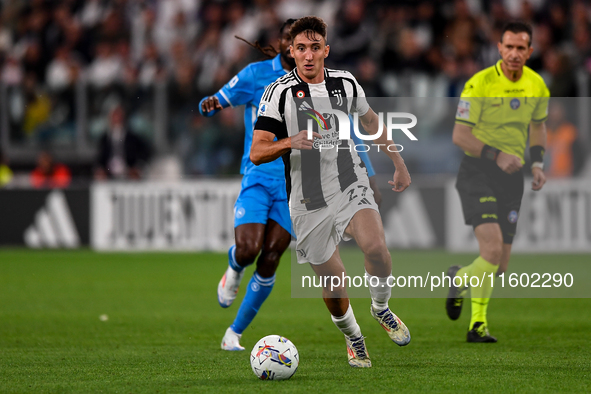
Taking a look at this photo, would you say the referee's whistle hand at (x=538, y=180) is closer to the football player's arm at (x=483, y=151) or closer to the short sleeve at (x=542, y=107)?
the football player's arm at (x=483, y=151)

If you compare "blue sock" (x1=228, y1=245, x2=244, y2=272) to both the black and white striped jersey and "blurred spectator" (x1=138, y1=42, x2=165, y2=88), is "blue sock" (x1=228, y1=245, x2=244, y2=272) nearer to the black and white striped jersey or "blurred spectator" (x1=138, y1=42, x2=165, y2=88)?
the black and white striped jersey

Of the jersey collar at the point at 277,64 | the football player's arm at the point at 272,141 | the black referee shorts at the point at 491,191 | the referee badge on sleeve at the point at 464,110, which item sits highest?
the jersey collar at the point at 277,64

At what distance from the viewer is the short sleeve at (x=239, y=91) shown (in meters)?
6.48

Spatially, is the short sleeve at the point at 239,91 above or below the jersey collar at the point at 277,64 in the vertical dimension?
below

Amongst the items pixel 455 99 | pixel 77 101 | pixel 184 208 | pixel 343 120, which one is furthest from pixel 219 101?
pixel 77 101

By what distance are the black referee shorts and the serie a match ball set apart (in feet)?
7.64

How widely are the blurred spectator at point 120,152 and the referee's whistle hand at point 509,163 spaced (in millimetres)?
9043

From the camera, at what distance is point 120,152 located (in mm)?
14695

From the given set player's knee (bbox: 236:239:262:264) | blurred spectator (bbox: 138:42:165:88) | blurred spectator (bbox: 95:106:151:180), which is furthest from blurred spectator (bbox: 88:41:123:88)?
player's knee (bbox: 236:239:262:264)

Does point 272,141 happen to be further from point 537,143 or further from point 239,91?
point 537,143

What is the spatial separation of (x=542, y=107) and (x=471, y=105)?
1.98 feet

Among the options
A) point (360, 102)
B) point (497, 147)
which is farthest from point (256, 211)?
point (497, 147)


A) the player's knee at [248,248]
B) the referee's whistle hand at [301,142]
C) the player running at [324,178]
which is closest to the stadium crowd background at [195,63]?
the player's knee at [248,248]

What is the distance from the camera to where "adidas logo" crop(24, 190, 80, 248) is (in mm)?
14914
